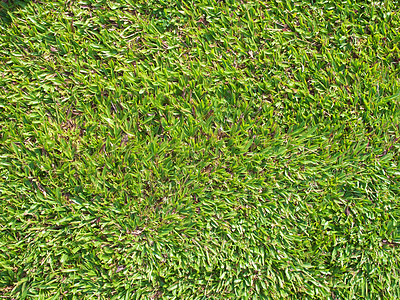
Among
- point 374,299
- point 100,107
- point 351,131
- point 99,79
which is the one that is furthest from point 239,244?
point 99,79

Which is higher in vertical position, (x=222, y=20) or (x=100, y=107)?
(x=222, y=20)

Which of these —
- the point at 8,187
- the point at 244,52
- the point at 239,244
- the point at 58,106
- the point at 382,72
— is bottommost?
the point at 8,187

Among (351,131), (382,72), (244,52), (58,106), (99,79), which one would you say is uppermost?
(382,72)

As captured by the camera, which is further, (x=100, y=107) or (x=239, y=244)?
(x=100, y=107)

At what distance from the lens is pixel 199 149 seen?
2.59 metres

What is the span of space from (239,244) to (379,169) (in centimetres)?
131

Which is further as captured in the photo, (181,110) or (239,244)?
(181,110)

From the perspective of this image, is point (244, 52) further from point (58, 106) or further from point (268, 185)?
point (58, 106)

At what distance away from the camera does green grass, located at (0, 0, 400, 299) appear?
246 cm

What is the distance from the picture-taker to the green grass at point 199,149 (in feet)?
8.06

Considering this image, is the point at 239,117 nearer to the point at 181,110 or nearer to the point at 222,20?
the point at 181,110

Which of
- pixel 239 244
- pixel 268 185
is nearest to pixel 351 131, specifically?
pixel 268 185

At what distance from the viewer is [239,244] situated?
247 centimetres

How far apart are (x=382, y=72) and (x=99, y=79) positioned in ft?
7.97
